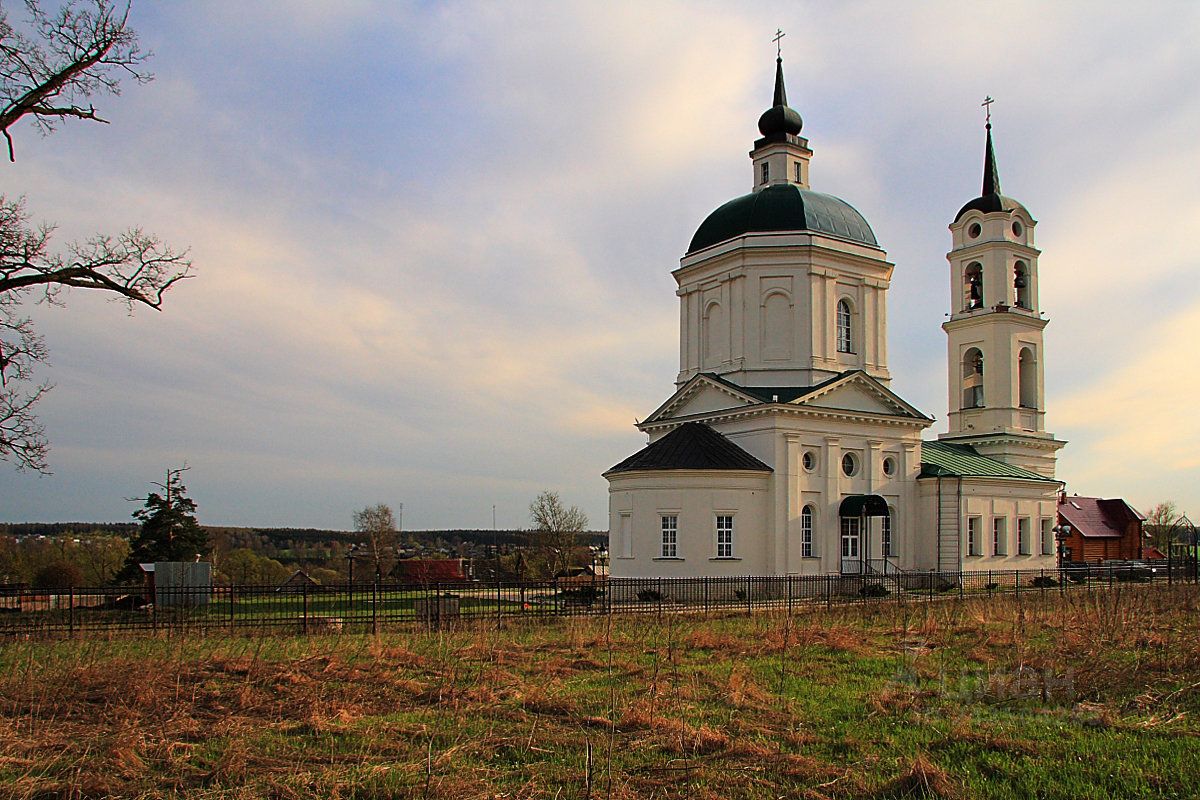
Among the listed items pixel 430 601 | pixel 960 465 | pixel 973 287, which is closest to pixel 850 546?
pixel 960 465

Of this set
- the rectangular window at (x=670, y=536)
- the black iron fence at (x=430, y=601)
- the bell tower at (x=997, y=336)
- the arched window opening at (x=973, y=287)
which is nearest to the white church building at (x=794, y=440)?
the rectangular window at (x=670, y=536)

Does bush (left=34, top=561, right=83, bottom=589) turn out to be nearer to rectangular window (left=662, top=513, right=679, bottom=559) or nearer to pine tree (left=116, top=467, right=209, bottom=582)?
pine tree (left=116, top=467, right=209, bottom=582)

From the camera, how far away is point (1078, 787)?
28.5 ft

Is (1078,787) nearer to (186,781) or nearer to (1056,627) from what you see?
(186,781)

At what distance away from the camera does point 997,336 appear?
49719 millimetres

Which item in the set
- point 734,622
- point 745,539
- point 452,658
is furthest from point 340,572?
point 452,658

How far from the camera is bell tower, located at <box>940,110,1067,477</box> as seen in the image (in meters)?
49.6

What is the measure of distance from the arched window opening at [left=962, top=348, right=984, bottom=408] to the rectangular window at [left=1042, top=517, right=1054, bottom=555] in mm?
7305

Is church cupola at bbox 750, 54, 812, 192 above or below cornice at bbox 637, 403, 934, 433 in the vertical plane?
above

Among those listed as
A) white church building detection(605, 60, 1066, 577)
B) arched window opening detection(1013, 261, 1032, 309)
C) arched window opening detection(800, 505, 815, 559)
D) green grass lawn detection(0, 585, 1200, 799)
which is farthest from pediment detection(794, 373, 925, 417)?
green grass lawn detection(0, 585, 1200, 799)

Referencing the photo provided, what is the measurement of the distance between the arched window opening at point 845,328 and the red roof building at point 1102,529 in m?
32.5

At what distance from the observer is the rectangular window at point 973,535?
42.0 m

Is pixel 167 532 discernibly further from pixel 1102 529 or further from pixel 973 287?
pixel 1102 529

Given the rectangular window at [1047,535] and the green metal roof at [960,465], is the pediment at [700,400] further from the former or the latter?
the rectangular window at [1047,535]
